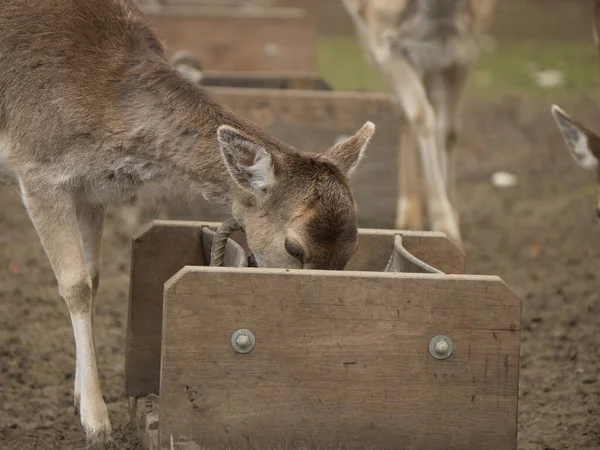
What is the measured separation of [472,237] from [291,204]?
4.54 m

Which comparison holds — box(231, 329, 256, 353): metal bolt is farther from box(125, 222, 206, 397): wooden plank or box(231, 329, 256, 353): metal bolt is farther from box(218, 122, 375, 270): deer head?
box(125, 222, 206, 397): wooden plank

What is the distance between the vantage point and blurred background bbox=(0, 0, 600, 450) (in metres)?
5.50

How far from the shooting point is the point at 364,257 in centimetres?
507

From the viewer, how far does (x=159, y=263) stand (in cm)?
501

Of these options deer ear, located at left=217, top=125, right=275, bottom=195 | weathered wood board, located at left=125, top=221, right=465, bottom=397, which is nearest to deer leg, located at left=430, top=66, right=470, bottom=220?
weathered wood board, located at left=125, top=221, right=465, bottom=397

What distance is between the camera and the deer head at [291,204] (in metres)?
4.38

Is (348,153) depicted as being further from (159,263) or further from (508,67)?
(508,67)

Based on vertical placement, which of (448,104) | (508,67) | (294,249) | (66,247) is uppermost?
(294,249)

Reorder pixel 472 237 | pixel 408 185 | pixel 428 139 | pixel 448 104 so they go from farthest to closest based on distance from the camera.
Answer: pixel 472 237
pixel 408 185
pixel 448 104
pixel 428 139

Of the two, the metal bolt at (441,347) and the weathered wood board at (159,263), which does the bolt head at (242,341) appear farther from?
the weathered wood board at (159,263)

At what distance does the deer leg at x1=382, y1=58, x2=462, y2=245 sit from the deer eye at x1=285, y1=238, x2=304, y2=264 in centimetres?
349

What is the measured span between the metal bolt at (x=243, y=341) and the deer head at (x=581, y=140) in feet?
8.81

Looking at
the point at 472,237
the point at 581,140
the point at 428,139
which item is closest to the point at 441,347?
Result: the point at 581,140

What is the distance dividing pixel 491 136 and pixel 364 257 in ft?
23.5
